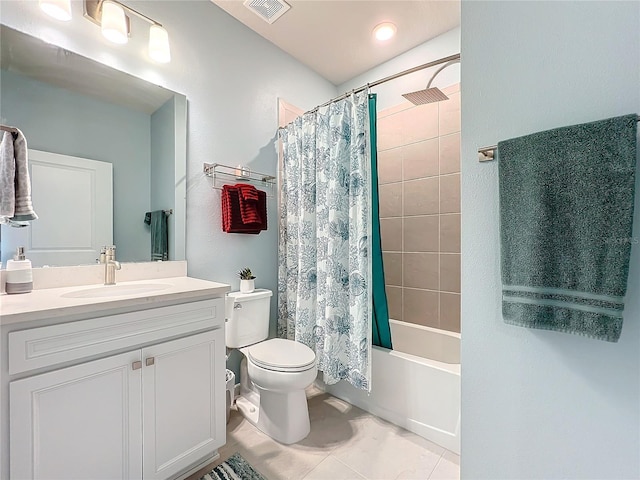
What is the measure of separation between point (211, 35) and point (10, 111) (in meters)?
1.19

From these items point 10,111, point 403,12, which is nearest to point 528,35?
point 403,12

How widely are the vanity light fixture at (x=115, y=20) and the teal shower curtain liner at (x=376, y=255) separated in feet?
4.05

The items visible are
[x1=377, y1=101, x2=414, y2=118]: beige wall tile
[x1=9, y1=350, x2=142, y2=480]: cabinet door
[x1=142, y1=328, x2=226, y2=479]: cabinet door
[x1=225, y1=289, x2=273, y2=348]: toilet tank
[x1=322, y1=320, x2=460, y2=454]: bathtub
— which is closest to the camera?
[x1=9, y1=350, x2=142, y2=480]: cabinet door

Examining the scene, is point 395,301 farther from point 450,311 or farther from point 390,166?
point 390,166

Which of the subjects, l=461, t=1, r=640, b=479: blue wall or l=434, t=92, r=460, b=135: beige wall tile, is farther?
l=434, t=92, r=460, b=135: beige wall tile

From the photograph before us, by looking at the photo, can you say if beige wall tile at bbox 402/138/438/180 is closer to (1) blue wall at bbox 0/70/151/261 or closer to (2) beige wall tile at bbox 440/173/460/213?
(2) beige wall tile at bbox 440/173/460/213

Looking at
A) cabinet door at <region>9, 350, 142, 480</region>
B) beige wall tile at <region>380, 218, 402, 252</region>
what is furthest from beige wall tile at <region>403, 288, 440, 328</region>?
cabinet door at <region>9, 350, 142, 480</region>

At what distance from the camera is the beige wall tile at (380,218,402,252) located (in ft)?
7.92

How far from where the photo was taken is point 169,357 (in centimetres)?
117

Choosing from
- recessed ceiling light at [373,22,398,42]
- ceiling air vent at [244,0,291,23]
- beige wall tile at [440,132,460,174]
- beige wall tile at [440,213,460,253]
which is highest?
ceiling air vent at [244,0,291,23]

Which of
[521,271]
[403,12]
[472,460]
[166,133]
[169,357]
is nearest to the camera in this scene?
[521,271]

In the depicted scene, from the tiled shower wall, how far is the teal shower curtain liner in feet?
2.17

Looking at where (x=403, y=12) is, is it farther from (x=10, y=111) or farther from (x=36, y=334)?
(x=36, y=334)

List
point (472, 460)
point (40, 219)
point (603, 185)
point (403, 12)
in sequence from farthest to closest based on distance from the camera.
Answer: point (403, 12) → point (40, 219) → point (472, 460) → point (603, 185)
